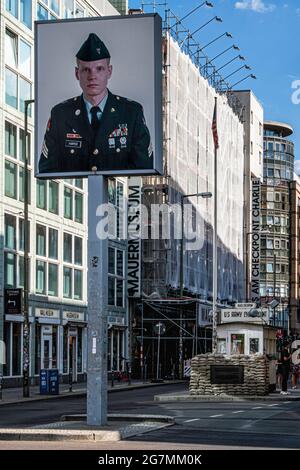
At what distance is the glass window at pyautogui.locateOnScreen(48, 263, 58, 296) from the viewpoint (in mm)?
56812

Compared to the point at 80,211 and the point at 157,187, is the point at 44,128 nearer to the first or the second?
the point at 80,211

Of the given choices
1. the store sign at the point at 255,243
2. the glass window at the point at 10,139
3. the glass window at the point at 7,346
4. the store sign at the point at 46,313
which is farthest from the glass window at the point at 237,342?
the store sign at the point at 255,243

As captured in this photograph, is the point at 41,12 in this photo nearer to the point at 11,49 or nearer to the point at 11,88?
the point at 11,49

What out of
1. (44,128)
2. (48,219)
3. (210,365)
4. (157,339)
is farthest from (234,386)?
(157,339)

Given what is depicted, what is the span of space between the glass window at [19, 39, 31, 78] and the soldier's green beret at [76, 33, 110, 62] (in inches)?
1223

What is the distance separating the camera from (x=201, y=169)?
8338 centimetres

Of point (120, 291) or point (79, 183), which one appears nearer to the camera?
point (79, 183)

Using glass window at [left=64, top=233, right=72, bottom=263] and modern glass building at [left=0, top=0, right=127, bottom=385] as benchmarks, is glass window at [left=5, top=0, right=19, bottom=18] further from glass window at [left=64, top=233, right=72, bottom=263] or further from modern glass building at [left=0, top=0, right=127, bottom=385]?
glass window at [left=64, top=233, right=72, bottom=263]

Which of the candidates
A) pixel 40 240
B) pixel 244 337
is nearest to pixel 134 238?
pixel 40 240

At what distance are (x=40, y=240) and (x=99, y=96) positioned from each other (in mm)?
33231

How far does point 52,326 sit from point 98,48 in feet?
115

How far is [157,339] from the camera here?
6975 centimetres

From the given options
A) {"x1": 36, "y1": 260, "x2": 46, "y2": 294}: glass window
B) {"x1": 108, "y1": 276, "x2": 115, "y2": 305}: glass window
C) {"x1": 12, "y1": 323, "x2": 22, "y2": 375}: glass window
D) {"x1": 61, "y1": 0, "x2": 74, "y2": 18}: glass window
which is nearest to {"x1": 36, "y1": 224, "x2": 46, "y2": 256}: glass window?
{"x1": 36, "y1": 260, "x2": 46, "y2": 294}: glass window
